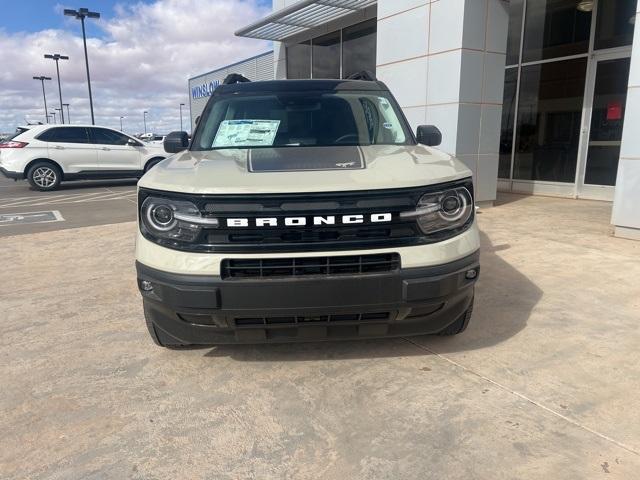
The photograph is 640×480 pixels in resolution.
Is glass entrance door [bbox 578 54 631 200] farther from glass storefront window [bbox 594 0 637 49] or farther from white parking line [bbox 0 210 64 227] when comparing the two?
white parking line [bbox 0 210 64 227]

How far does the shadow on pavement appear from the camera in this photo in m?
3.02

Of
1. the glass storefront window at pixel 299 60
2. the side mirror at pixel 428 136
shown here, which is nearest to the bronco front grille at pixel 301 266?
the side mirror at pixel 428 136

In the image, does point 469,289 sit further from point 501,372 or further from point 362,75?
point 362,75

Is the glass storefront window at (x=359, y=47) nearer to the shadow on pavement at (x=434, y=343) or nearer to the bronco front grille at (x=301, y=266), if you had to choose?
the shadow on pavement at (x=434, y=343)

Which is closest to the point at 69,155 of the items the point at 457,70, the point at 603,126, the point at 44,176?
the point at 44,176

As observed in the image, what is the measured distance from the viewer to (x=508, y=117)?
1095cm

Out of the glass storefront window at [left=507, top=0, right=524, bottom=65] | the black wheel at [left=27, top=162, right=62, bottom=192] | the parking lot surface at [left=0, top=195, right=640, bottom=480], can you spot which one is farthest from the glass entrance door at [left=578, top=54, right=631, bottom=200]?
the black wheel at [left=27, top=162, right=62, bottom=192]

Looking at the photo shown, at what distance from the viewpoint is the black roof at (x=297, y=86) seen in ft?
12.7

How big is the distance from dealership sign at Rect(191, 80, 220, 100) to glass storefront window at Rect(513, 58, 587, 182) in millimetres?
16692

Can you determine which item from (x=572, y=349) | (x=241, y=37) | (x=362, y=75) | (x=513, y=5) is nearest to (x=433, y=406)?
(x=572, y=349)

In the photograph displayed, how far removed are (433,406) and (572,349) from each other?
122 cm

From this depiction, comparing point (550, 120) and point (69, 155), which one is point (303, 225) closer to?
point (550, 120)

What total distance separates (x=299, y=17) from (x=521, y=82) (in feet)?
19.2

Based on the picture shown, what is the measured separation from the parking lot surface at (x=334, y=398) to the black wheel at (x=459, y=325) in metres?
0.10
